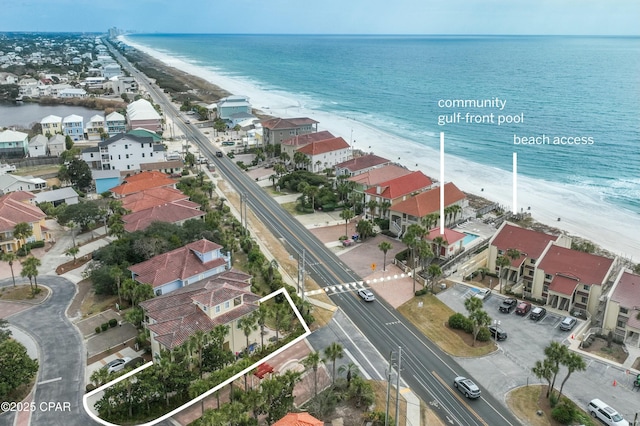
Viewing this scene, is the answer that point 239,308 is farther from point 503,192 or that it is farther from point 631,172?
point 631,172

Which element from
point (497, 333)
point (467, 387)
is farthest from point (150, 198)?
point (467, 387)

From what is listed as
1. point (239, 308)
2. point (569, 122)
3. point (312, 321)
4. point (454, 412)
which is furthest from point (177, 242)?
point (569, 122)

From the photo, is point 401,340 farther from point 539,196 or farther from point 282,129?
point 282,129

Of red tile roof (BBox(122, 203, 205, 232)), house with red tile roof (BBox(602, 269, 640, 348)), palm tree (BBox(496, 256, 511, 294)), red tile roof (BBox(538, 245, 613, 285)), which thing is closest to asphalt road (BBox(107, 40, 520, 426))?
red tile roof (BBox(122, 203, 205, 232))

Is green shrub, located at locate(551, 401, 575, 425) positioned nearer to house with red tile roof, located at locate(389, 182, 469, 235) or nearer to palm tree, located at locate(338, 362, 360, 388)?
palm tree, located at locate(338, 362, 360, 388)

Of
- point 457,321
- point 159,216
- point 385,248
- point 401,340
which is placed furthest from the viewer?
point 159,216

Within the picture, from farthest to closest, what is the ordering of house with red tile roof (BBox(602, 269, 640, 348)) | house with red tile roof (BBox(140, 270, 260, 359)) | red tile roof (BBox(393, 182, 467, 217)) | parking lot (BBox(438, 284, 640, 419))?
1. red tile roof (BBox(393, 182, 467, 217))
2. house with red tile roof (BBox(602, 269, 640, 348))
3. parking lot (BBox(438, 284, 640, 419))
4. house with red tile roof (BBox(140, 270, 260, 359))
